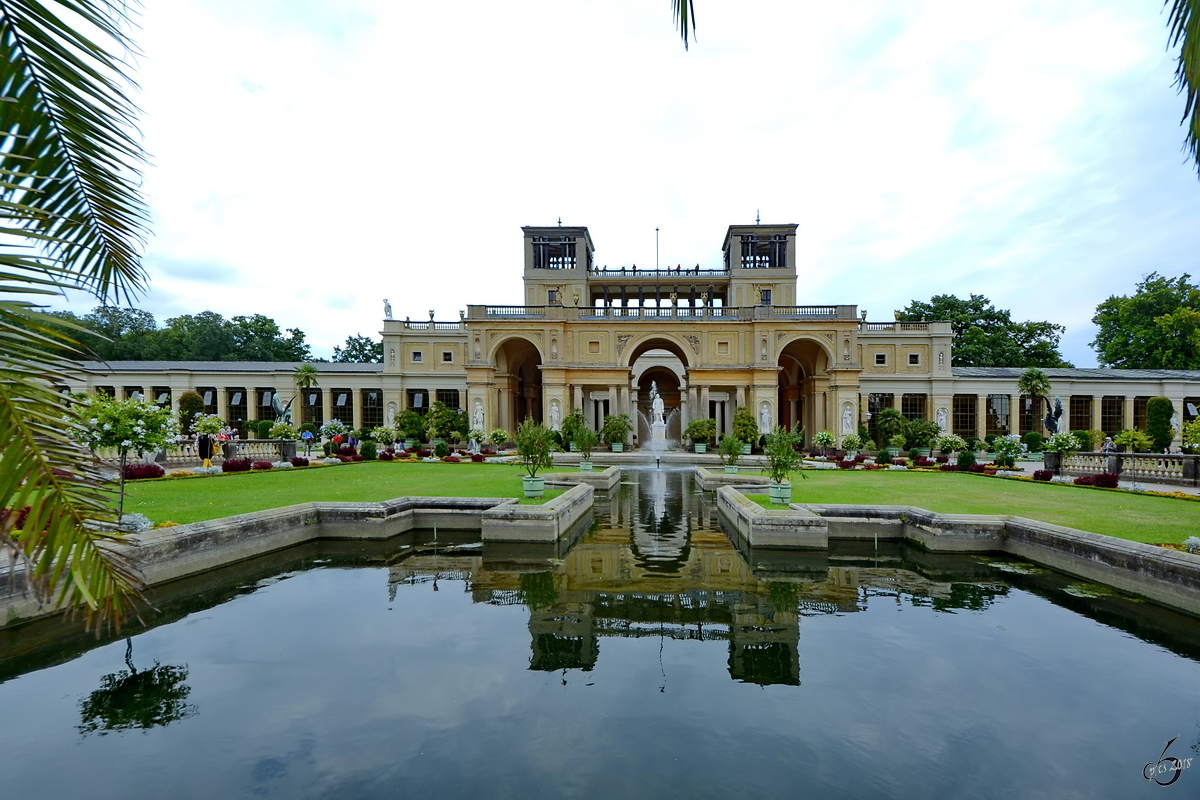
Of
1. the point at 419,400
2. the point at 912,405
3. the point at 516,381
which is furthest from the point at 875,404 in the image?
the point at 419,400

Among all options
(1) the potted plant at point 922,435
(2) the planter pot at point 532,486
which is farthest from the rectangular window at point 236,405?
(1) the potted plant at point 922,435

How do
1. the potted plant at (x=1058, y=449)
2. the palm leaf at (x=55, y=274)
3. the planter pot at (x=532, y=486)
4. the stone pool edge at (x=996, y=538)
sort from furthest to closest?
the potted plant at (x=1058, y=449), the planter pot at (x=532, y=486), the stone pool edge at (x=996, y=538), the palm leaf at (x=55, y=274)

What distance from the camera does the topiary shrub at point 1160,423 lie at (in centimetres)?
2588

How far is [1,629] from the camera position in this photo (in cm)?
602

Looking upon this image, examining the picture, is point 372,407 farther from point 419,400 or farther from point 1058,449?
point 1058,449

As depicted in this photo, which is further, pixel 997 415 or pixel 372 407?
pixel 372 407

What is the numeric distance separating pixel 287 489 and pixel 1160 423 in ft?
121

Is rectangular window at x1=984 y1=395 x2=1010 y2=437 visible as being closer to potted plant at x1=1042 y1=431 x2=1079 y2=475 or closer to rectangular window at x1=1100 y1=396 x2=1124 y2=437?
rectangular window at x1=1100 y1=396 x2=1124 y2=437

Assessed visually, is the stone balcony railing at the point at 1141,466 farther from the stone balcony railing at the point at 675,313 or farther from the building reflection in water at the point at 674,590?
the stone balcony railing at the point at 675,313

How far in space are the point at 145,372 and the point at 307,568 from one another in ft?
137

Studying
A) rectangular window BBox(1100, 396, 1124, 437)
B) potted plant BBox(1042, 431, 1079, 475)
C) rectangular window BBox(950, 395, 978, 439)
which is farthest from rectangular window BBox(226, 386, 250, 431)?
rectangular window BBox(1100, 396, 1124, 437)

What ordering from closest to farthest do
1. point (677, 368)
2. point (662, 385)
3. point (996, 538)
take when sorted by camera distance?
1. point (996, 538)
2. point (677, 368)
3. point (662, 385)

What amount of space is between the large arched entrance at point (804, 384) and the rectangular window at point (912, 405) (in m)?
7.19

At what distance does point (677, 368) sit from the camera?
48969 millimetres
